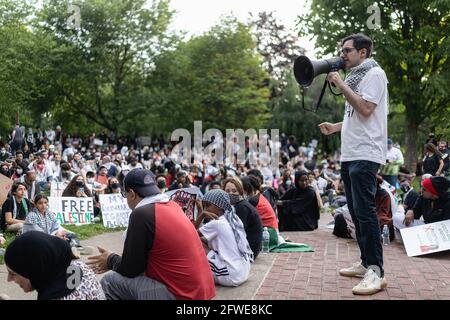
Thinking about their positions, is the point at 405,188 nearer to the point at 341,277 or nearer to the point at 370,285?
the point at 341,277

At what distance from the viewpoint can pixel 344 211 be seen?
8.84m

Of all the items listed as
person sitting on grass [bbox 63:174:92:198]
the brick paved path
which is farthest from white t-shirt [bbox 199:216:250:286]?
person sitting on grass [bbox 63:174:92:198]

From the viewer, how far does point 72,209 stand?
37.6ft

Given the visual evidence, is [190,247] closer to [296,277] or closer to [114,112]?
[296,277]

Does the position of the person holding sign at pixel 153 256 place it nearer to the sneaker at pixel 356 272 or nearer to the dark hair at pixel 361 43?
the sneaker at pixel 356 272

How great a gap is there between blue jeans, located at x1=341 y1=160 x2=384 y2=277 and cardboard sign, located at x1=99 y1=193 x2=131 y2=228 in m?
7.56

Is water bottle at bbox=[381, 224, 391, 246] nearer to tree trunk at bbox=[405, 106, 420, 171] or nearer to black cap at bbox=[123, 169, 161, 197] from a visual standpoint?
black cap at bbox=[123, 169, 161, 197]

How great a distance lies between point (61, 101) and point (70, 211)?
23.7 meters

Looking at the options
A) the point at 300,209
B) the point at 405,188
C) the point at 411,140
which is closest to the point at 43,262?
the point at 300,209

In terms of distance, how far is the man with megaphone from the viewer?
435 centimetres

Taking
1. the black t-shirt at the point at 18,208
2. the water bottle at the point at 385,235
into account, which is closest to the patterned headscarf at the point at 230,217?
the water bottle at the point at 385,235

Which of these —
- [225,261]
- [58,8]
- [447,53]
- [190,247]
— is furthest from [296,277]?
[58,8]

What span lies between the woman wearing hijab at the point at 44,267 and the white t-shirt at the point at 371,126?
8.18 ft

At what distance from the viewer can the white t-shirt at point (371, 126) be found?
434 cm
